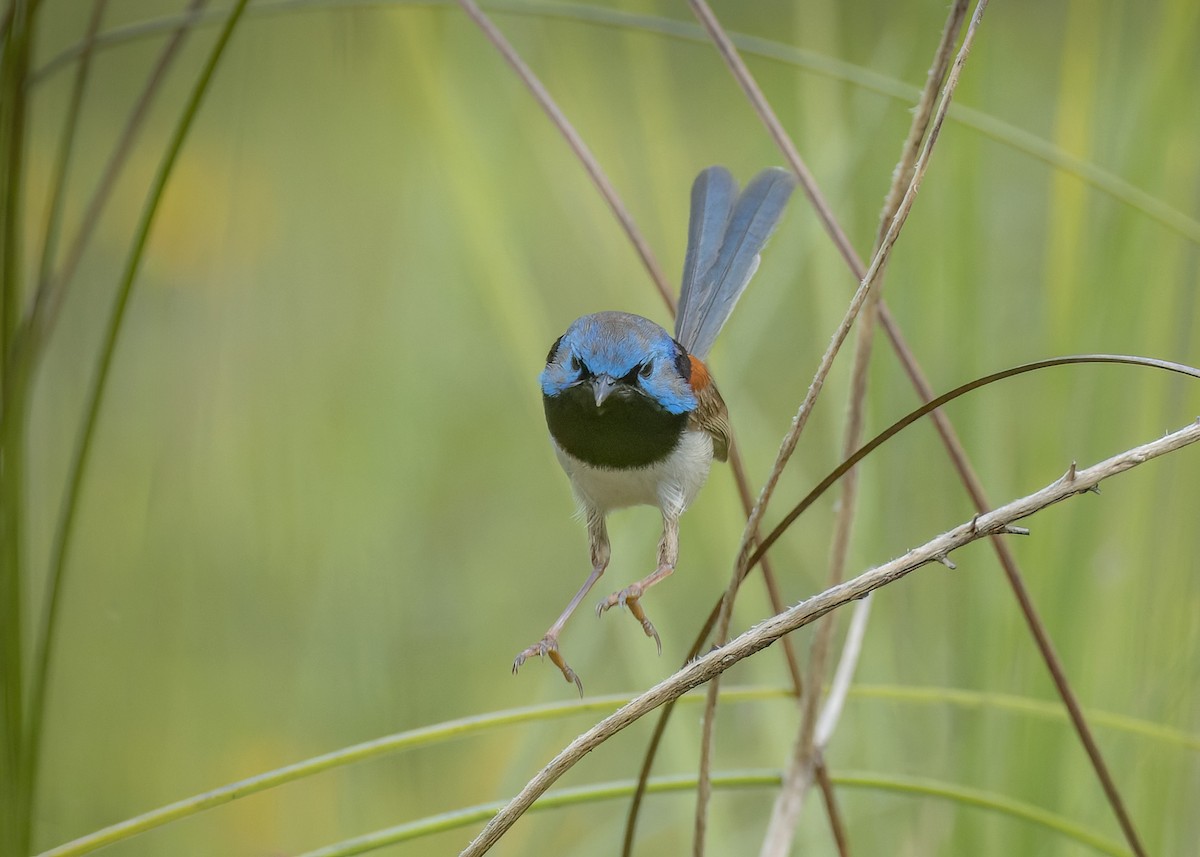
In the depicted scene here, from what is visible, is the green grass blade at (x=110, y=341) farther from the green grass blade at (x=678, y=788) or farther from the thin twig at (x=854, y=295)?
the thin twig at (x=854, y=295)

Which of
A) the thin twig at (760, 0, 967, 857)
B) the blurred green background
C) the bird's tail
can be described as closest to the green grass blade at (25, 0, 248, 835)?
the blurred green background

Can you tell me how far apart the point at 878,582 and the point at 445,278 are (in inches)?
154

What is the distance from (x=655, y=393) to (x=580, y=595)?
0.85ft

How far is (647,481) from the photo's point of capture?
1.43m

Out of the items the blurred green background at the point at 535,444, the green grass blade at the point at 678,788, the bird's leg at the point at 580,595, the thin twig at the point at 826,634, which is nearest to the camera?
the bird's leg at the point at 580,595

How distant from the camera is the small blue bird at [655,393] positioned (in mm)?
1319

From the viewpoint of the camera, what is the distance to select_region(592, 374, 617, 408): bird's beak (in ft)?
4.25

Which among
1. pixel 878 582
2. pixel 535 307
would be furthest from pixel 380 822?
pixel 878 582

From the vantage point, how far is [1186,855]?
228cm

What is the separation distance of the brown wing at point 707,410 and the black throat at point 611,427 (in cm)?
8

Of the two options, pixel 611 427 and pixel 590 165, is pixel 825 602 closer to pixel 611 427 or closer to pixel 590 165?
pixel 611 427

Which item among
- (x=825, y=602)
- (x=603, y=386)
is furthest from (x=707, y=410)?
(x=825, y=602)

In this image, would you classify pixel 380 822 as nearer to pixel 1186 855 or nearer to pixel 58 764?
pixel 58 764

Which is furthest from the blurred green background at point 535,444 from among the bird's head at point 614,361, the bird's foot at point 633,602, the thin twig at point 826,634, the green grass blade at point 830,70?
the bird's foot at point 633,602
